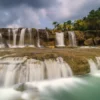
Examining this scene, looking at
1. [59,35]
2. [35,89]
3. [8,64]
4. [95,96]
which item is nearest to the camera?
[95,96]

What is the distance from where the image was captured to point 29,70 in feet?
42.7

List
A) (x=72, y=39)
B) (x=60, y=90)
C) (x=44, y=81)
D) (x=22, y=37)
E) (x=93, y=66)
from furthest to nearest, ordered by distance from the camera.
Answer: (x=72, y=39) < (x=22, y=37) < (x=93, y=66) < (x=44, y=81) < (x=60, y=90)

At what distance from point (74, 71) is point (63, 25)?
42.3 metres

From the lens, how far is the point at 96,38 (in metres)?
34.6

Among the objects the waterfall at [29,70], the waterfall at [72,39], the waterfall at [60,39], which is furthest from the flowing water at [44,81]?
the waterfall at [72,39]

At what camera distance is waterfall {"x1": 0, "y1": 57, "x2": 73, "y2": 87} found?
1242cm

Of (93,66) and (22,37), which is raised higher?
(22,37)

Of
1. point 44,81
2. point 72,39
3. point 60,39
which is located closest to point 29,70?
point 44,81

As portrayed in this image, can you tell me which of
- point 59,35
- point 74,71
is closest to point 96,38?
point 59,35

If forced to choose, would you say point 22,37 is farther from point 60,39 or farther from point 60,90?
point 60,90

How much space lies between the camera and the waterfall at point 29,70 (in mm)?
12422

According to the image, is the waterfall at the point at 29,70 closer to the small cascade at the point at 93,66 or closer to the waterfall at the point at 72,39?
the small cascade at the point at 93,66

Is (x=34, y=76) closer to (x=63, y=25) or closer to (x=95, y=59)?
(x=95, y=59)

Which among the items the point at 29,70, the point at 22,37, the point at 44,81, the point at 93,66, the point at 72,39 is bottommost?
the point at 44,81
